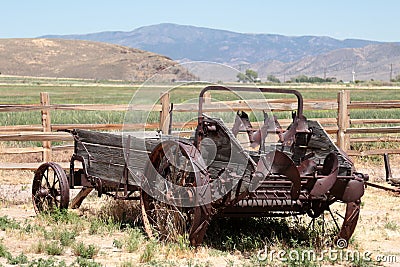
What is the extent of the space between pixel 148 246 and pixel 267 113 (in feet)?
6.73

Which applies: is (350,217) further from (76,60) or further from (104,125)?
(76,60)

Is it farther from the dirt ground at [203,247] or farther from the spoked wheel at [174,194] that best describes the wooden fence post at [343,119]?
the spoked wheel at [174,194]

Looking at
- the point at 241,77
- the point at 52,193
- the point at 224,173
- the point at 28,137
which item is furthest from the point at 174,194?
the point at 28,137

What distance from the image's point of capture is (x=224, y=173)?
6.33m

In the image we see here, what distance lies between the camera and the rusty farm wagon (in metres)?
6.27

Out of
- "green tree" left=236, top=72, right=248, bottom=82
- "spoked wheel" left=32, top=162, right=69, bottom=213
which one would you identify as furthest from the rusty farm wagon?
"spoked wheel" left=32, top=162, right=69, bottom=213

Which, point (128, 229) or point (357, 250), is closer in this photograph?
point (357, 250)

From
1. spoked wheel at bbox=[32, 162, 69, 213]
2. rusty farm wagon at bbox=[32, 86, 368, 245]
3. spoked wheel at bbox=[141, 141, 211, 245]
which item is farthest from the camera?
spoked wheel at bbox=[32, 162, 69, 213]

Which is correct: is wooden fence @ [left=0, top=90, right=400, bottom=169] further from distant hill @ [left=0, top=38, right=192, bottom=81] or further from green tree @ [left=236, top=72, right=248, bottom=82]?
distant hill @ [left=0, top=38, right=192, bottom=81]

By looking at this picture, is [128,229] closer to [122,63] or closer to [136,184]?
[136,184]

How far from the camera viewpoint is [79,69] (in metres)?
160

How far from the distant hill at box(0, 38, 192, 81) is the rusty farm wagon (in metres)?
128

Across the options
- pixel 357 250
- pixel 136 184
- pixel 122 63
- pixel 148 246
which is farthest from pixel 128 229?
pixel 122 63

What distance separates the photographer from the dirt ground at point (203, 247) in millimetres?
6475
